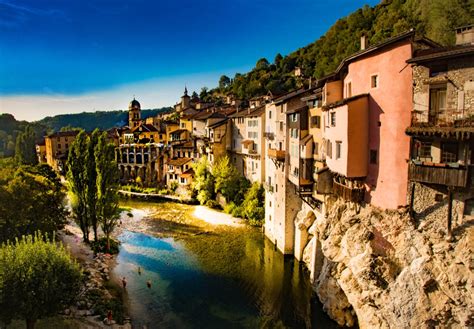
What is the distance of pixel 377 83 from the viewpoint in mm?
18984

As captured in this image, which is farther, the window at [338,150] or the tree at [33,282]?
the window at [338,150]

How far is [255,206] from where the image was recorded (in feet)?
141

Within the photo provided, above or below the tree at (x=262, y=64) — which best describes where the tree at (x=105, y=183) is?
below

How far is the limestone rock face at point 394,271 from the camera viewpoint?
50.1 feet

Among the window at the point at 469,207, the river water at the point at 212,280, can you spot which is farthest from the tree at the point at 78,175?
the window at the point at 469,207

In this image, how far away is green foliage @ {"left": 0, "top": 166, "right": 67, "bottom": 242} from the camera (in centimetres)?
2488

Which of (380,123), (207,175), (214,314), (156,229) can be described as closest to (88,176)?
(156,229)

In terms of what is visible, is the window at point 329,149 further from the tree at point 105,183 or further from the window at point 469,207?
the tree at point 105,183

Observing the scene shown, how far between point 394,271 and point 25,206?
27048 millimetres

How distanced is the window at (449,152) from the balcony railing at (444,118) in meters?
1.21

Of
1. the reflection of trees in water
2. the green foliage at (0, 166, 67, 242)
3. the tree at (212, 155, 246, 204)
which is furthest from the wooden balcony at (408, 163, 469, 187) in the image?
the tree at (212, 155, 246, 204)

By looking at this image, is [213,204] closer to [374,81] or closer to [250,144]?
[250,144]

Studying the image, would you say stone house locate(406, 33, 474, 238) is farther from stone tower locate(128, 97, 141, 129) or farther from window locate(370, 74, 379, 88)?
stone tower locate(128, 97, 141, 129)

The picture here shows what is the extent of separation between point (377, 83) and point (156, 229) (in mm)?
33353
